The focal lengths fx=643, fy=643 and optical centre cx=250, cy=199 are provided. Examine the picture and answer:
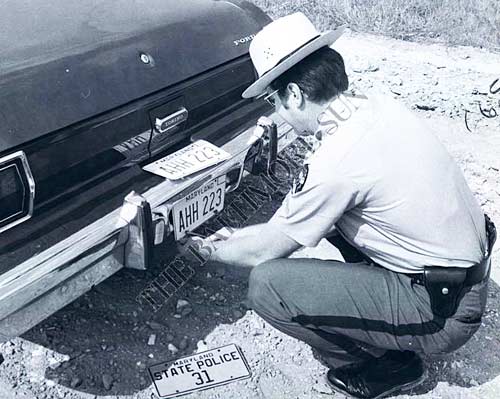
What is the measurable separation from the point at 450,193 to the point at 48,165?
1525mm

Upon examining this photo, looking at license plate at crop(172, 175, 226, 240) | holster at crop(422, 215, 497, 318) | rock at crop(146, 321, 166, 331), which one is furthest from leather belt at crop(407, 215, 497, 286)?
rock at crop(146, 321, 166, 331)

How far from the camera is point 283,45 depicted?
2473 mm

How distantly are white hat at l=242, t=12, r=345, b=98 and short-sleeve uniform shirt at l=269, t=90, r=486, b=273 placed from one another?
0.23 m

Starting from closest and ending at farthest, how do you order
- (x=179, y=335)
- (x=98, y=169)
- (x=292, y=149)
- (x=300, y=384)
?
(x=98, y=169), (x=300, y=384), (x=179, y=335), (x=292, y=149)

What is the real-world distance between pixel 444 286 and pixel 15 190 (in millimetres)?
1645

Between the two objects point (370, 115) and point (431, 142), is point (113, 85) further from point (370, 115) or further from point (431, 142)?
point (431, 142)

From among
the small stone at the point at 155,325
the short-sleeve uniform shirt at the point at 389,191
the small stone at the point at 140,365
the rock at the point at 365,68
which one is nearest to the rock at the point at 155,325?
the small stone at the point at 155,325

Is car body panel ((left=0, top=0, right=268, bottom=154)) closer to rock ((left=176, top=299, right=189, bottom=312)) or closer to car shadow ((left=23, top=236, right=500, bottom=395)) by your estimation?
car shadow ((left=23, top=236, right=500, bottom=395))

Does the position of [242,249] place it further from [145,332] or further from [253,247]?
[145,332]

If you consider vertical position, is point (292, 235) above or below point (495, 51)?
above

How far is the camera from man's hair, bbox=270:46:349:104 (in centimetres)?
237

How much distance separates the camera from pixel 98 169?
267 cm

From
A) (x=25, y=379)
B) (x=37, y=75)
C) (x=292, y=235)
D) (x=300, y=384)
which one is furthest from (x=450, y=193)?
(x=25, y=379)

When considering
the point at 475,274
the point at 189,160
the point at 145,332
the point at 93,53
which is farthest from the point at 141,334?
the point at 475,274
